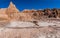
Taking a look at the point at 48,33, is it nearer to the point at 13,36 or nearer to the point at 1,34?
the point at 13,36

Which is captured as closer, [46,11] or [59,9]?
[46,11]

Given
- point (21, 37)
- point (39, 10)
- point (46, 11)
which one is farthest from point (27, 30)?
point (39, 10)

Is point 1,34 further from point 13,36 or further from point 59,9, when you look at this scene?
point 59,9

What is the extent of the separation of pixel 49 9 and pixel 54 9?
0.60m

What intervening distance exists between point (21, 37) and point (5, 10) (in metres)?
6.65

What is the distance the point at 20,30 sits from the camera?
225 inches

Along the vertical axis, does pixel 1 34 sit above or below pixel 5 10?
below

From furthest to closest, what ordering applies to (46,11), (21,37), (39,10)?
1. (39,10)
2. (46,11)
3. (21,37)

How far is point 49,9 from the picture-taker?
18.2 m

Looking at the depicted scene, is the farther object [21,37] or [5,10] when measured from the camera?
[5,10]

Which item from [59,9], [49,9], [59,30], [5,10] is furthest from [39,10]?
[59,30]

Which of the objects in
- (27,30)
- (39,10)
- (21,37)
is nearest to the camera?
(21,37)

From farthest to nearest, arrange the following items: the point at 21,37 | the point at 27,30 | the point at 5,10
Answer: the point at 5,10 < the point at 27,30 < the point at 21,37

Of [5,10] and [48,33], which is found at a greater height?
[5,10]
